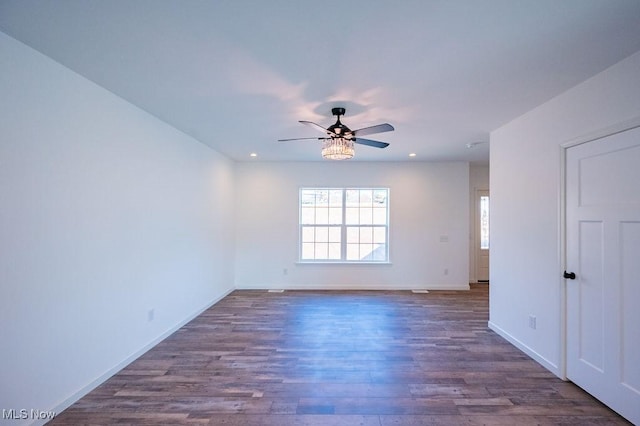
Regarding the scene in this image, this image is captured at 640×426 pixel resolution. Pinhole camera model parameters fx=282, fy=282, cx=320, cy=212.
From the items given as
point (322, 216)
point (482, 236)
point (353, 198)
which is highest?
point (353, 198)

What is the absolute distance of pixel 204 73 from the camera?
217 centimetres

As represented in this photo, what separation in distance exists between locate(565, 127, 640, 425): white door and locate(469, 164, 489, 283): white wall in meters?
3.86

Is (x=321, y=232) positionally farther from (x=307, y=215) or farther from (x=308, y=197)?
(x=308, y=197)

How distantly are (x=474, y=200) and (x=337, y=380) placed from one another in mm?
5255

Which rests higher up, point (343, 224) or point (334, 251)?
point (343, 224)

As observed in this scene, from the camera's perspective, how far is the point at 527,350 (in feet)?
9.67

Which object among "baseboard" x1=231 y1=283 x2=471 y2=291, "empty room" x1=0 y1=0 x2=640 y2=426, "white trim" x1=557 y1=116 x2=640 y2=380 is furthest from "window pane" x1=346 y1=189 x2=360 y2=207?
"white trim" x1=557 y1=116 x2=640 y2=380

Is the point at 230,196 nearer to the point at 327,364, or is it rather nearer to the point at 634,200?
the point at 327,364

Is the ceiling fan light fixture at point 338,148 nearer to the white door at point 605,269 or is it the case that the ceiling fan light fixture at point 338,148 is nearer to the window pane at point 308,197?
the white door at point 605,269

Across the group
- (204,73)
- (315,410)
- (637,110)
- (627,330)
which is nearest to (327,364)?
(315,410)

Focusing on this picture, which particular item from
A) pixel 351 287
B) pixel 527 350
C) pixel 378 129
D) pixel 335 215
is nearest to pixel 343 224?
pixel 335 215

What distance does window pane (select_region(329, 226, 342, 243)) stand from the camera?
585 centimetres

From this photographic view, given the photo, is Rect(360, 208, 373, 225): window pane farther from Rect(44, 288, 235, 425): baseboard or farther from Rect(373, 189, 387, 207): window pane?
Rect(44, 288, 235, 425): baseboard

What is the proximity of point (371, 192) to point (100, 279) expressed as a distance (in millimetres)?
4621
